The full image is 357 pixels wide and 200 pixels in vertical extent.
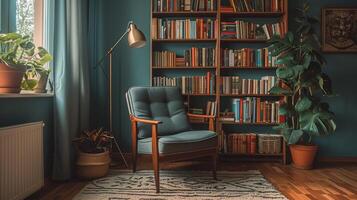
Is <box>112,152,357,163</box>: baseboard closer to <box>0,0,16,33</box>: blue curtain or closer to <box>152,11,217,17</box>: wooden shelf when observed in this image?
<box>152,11,217,17</box>: wooden shelf

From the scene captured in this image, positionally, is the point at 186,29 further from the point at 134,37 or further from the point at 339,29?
the point at 339,29

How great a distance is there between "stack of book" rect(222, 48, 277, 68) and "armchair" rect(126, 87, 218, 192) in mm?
786

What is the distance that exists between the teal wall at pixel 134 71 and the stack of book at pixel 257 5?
0.32 m

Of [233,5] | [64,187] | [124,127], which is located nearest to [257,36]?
[233,5]

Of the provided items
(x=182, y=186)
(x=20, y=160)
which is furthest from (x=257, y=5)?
(x=20, y=160)

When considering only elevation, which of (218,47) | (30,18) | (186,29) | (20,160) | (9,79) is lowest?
(20,160)

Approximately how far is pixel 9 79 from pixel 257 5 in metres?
2.76

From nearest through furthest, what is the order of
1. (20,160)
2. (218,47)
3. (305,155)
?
(20,160), (305,155), (218,47)

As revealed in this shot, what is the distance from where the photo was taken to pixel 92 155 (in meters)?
2.71

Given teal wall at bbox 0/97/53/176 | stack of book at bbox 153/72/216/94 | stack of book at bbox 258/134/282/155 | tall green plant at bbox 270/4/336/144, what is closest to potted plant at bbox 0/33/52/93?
teal wall at bbox 0/97/53/176

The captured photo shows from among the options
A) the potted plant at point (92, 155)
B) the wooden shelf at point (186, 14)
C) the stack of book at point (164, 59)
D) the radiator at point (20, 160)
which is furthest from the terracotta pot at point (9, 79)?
the wooden shelf at point (186, 14)

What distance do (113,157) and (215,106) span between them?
1414mm

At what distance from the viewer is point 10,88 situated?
2061mm

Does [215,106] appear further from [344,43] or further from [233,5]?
[344,43]
